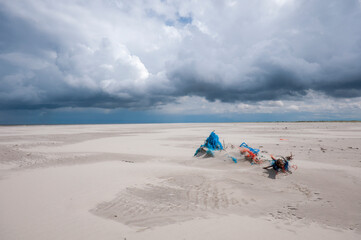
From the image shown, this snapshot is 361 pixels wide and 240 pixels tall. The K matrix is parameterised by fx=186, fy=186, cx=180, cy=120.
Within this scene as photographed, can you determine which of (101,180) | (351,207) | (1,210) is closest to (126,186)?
(101,180)

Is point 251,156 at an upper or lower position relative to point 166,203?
upper

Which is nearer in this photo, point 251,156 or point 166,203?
point 166,203

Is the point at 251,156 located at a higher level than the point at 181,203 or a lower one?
higher

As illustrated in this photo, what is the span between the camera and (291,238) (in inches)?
129

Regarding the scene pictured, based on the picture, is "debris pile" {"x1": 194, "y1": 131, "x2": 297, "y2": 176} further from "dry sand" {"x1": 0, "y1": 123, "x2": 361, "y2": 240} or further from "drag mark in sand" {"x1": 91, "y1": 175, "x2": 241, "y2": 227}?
"drag mark in sand" {"x1": 91, "y1": 175, "x2": 241, "y2": 227}

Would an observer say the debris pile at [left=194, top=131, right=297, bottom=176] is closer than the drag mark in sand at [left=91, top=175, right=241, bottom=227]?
No

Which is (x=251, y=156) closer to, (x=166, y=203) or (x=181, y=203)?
(x=181, y=203)

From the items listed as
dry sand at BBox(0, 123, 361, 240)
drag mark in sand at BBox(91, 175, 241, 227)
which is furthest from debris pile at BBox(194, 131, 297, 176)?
drag mark in sand at BBox(91, 175, 241, 227)

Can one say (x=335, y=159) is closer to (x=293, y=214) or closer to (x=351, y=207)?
(x=351, y=207)

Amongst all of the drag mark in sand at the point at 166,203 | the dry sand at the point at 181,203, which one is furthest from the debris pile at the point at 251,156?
the drag mark in sand at the point at 166,203

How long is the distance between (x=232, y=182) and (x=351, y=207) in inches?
116

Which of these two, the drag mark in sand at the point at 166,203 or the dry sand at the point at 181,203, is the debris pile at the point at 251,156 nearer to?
the dry sand at the point at 181,203

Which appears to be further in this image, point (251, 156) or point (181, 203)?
point (251, 156)

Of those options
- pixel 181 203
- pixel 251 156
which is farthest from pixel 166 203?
pixel 251 156
